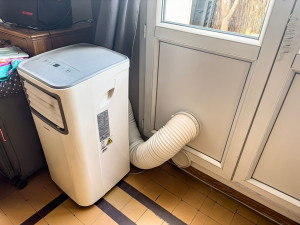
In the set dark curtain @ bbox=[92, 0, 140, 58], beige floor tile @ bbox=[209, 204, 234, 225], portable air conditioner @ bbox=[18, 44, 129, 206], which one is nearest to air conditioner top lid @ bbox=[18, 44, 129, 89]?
portable air conditioner @ bbox=[18, 44, 129, 206]

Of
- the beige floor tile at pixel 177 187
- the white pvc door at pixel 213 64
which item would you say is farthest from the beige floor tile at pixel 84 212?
the white pvc door at pixel 213 64

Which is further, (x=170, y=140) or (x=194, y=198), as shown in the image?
(x=194, y=198)

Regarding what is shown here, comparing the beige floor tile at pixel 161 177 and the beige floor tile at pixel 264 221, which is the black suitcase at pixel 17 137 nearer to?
the beige floor tile at pixel 161 177

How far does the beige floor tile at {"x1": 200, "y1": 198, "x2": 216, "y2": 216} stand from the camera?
141 centimetres

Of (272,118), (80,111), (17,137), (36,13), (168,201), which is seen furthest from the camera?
(168,201)

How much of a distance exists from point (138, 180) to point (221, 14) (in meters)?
1.17

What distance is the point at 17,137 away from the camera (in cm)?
134

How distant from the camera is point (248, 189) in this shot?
1.37 m

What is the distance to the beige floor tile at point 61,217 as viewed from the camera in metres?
1.32

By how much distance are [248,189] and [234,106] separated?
0.54m

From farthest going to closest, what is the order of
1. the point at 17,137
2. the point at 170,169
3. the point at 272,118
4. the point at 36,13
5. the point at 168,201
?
the point at 170,169
the point at 168,201
the point at 17,137
the point at 36,13
the point at 272,118

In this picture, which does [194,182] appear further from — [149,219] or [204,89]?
[204,89]

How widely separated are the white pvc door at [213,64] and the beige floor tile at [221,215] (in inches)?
8.2

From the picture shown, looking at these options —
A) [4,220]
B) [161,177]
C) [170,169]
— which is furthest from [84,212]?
[170,169]
